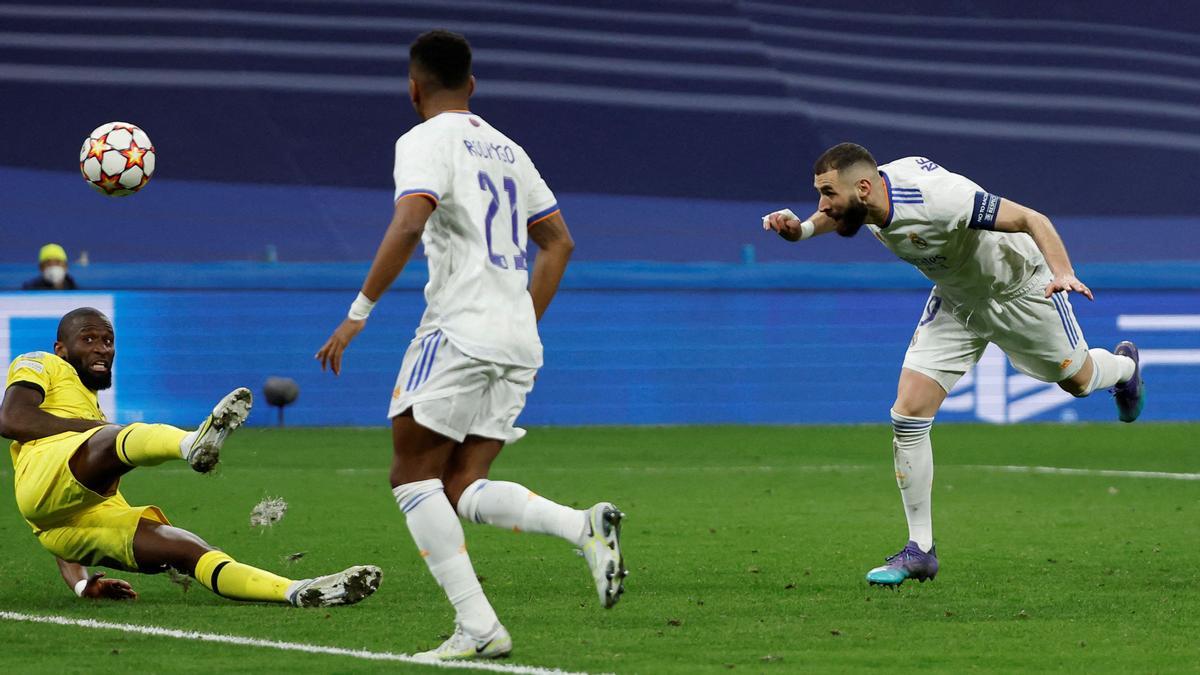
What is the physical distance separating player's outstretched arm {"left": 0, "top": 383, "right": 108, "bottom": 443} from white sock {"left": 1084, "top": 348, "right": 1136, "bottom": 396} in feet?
15.2

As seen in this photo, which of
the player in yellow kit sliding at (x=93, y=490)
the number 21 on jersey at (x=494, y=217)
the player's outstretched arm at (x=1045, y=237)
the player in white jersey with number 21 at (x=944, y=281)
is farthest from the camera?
the player in white jersey with number 21 at (x=944, y=281)

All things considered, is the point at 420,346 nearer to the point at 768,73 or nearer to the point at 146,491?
the point at 146,491

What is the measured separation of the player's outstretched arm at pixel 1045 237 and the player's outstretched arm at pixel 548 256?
199 centimetres

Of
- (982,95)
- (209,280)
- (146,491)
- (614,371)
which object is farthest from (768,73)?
(146,491)

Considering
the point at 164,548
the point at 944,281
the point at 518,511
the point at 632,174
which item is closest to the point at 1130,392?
the point at 944,281

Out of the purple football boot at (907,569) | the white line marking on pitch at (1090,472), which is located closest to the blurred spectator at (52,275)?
the white line marking on pitch at (1090,472)

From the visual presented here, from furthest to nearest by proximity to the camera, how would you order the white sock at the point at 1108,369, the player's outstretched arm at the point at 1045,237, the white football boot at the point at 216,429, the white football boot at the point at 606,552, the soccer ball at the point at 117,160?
the soccer ball at the point at 117,160
the white sock at the point at 1108,369
the player's outstretched arm at the point at 1045,237
the white football boot at the point at 216,429
the white football boot at the point at 606,552

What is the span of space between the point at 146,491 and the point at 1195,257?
47.8 ft

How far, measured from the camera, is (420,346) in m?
5.11

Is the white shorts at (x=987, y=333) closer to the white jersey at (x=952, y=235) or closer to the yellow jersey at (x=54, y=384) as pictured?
the white jersey at (x=952, y=235)

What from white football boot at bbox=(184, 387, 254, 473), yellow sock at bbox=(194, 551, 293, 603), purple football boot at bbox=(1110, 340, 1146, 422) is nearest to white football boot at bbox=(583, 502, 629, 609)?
white football boot at bbox=(184, 387, 254, 473)

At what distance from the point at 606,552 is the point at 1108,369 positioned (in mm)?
4112

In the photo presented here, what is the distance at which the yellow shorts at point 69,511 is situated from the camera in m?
6.31

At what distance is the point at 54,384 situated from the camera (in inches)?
258
